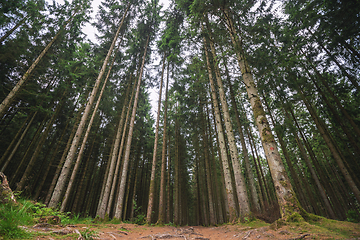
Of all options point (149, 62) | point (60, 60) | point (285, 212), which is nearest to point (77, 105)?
point (60, 60)

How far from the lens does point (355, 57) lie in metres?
8.30

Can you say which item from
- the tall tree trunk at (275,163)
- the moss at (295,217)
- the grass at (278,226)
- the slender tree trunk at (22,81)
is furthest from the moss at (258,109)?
the slender tree trunk at (22,81)

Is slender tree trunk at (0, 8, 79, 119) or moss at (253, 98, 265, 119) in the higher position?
slender tree trunk at (0, 8, 79, 119)

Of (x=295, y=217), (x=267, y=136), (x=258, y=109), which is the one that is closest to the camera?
(x=295, y=217)

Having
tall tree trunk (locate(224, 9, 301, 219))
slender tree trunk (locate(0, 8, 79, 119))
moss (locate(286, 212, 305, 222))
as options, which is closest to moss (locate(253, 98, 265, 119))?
tall tree trunk (locate(224, 9, 301, 219))

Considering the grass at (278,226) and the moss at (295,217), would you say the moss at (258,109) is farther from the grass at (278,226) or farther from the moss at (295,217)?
the grass at (278,226)

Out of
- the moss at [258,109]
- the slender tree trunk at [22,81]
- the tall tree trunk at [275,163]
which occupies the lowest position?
the tall tree trunk at [275,163]

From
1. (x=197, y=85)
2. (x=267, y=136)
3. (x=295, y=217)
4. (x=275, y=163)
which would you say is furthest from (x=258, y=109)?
(x=197, y=85)

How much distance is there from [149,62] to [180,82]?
3.86 metres

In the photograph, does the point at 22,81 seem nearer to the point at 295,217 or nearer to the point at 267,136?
the point at 267,136

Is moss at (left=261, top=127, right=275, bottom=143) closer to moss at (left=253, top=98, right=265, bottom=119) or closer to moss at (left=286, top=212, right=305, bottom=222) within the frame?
moss at (left=253, top=98, right=265, bottom=119)

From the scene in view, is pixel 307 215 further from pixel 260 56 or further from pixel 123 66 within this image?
pixel 123 66

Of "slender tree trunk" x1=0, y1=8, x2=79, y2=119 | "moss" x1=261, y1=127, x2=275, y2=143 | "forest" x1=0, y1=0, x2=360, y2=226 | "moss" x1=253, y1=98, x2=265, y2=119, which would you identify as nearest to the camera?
"moss" x1=261, y1=127, x2=275, y2=143

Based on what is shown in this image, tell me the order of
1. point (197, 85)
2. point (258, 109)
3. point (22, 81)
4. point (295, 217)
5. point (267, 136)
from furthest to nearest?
point (197, 85), point (22, 81), point (258, 109), point (267, 136), point (295, 217)
